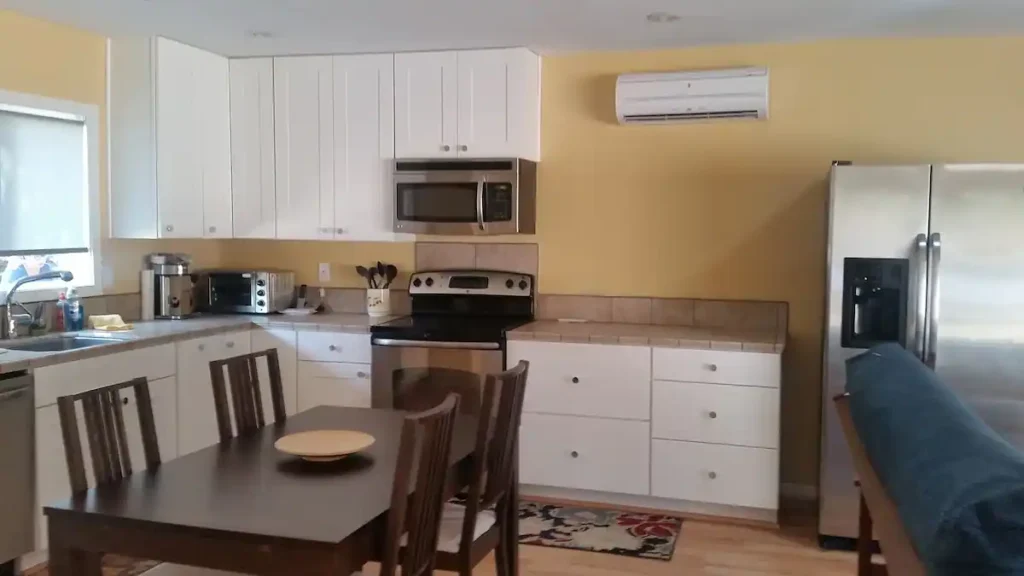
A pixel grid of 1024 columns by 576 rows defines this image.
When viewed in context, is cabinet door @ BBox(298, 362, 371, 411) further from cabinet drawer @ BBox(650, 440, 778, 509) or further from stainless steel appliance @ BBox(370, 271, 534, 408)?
cabinet drawer @ BBox(650, 440, 778, 509)

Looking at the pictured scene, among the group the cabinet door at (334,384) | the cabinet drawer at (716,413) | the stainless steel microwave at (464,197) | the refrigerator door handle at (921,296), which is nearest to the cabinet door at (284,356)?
the cabinet door at (334,384)

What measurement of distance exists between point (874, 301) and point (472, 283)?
205cm

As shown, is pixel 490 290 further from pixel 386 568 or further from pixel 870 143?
pixel 386 568

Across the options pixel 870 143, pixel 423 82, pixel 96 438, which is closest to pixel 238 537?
pixel 96 438

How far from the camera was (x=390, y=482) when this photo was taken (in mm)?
2371

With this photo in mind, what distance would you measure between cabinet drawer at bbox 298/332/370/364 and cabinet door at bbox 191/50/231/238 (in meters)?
0.83

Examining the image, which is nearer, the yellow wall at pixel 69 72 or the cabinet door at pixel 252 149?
the yellow wall at pixel 69 72

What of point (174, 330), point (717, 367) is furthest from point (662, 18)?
point (174, 330)

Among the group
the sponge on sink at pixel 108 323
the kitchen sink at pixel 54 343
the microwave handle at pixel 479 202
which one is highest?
the microwave handle at pixel 479 202

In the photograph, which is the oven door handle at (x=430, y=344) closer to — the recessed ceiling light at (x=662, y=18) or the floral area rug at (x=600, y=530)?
the floral area rug at (x=600, y=530)

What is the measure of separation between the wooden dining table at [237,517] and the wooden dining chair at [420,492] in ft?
0.17

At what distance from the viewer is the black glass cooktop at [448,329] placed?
439cm

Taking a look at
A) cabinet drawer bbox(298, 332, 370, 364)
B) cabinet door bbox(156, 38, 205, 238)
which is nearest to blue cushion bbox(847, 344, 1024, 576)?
cabinet drawer bbox(298, 332, 370, 364)

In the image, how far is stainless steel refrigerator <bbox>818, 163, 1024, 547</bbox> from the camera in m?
3.54
